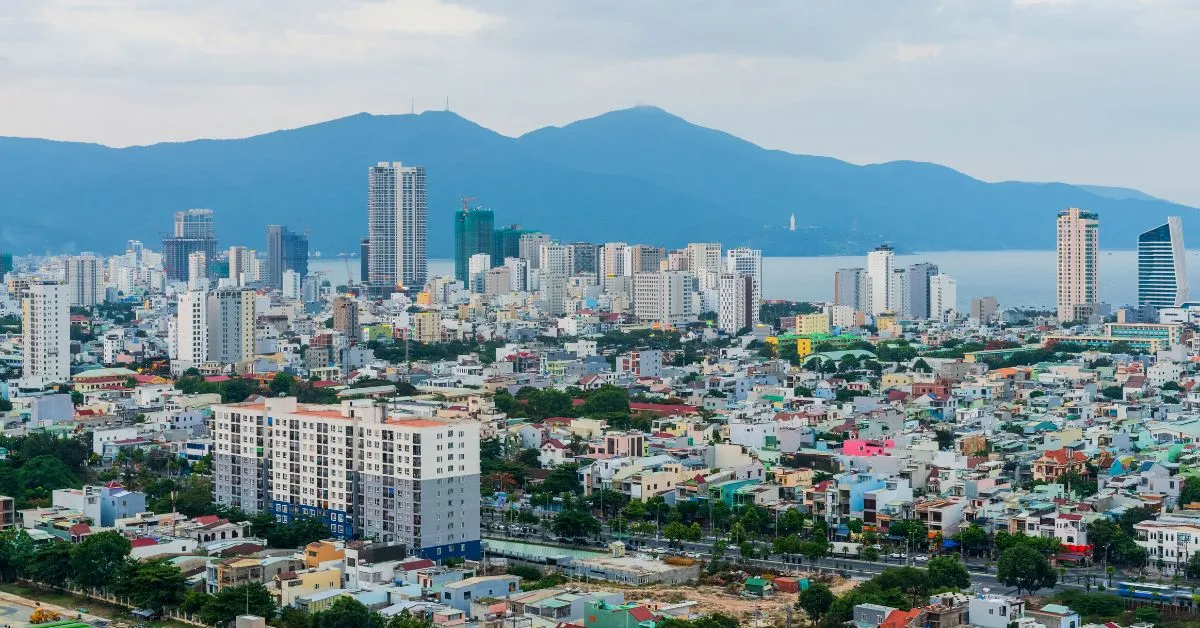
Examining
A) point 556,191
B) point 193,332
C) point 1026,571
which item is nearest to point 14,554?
point 1026,571

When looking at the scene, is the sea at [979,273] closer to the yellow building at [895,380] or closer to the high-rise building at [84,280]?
the high-rise building at [84,280]

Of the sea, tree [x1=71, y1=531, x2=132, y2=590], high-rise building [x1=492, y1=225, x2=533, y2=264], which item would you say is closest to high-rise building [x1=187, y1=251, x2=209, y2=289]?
high-rise building [x1=492, y1=225, x2=533, y2=264]

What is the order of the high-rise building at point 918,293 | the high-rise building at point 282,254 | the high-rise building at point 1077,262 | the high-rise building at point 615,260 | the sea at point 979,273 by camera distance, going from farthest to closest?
the high-rise building at point 282,254
the sea at point 979,273
the high-rise building at point 615,260
the high-rise building at point 918,293
the high-rise building at point 1077,262

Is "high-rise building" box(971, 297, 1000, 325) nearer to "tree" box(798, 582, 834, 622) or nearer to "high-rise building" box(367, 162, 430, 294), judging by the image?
"high-rise building" box(367, 162, 430, 294)

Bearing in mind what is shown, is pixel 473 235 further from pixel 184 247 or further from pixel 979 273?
pixel 979 273

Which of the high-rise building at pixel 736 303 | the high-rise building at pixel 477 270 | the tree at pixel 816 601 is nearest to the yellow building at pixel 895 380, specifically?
the high-rise building at pixel 736 303

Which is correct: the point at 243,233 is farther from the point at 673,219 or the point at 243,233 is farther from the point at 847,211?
the point at 847,211
